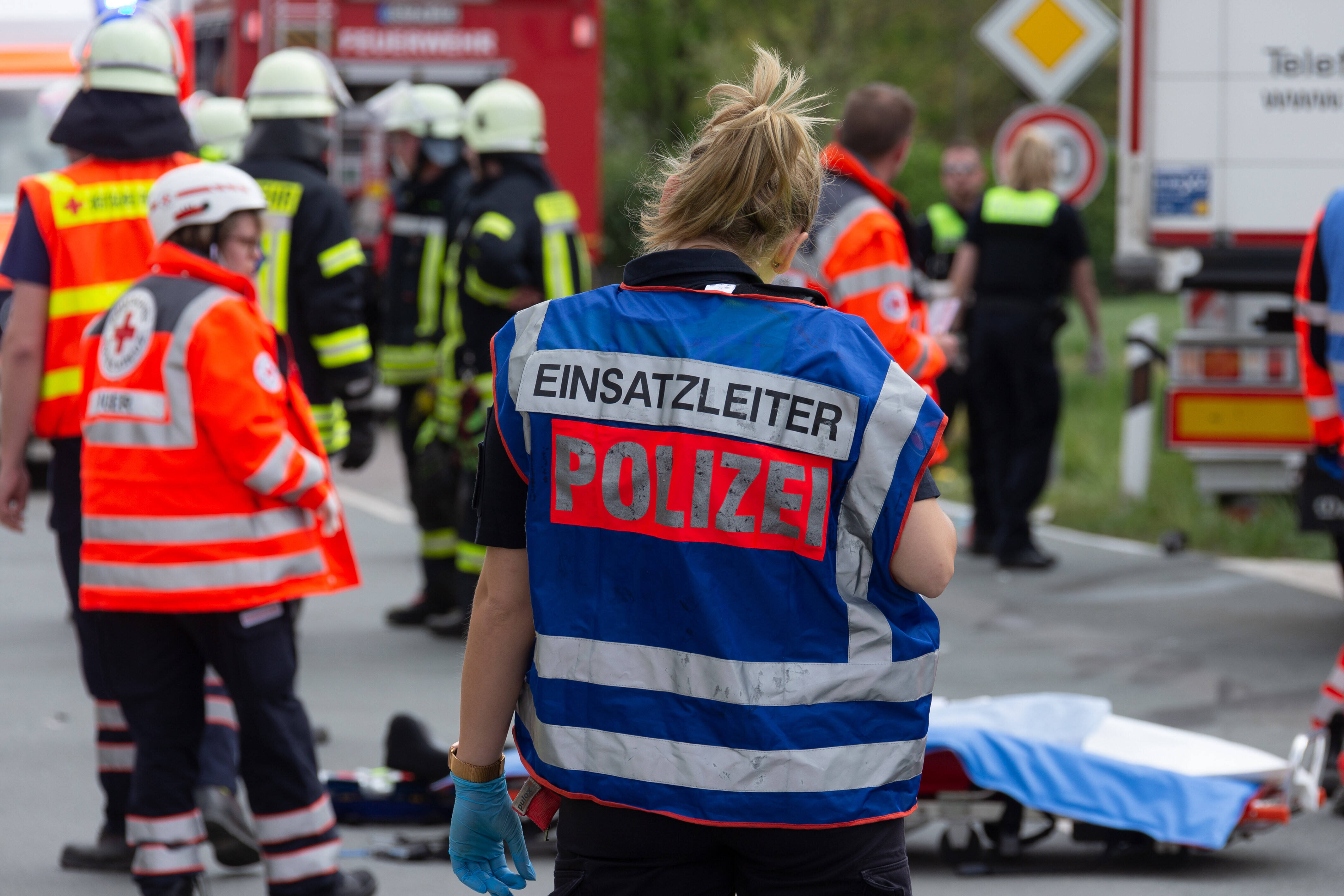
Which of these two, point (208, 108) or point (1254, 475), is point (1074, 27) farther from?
point (208, 108)

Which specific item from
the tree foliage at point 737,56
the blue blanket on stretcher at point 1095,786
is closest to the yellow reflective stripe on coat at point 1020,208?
the blue blanket on stretcher at point 1095,786

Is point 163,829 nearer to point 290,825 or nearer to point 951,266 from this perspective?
point 290,825

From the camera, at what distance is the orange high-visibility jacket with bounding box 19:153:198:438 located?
4.70m

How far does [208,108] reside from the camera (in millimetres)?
8570

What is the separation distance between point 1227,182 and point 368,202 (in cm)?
877

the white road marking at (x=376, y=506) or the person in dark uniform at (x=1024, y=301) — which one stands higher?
the person in dark uniform at (x=1024, y=301)

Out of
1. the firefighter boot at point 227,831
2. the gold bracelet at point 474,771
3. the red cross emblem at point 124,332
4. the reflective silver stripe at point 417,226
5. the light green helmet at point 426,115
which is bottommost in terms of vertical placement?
the firefighter boot at point 227,831

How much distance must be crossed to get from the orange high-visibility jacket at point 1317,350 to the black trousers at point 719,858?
331cm

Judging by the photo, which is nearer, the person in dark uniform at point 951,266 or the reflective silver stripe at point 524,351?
the reflective silver stripe at point 524,351

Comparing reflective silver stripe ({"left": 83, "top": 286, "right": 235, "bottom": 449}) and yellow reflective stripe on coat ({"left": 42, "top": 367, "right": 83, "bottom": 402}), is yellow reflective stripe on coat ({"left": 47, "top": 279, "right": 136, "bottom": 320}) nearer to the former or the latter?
yellow reflective stripe on coat ({"left": 42, "top": 367, "right": 83, "bottom": 402})

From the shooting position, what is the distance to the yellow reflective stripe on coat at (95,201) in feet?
15.4

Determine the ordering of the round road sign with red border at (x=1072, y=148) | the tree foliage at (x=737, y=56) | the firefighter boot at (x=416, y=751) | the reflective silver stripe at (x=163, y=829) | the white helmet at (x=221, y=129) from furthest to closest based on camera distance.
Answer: the tree foliage at (x=737, y=56) → the round road sign with red border at (x=1072, y=148) → the white helmet at (x=221, y=129) → the firefighter boot at (x=416, y=751) → the reflective silver stripe at (x=163, y=829)

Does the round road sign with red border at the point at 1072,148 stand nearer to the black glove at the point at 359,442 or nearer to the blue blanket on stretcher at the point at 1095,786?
the black glove at the point at 359,442

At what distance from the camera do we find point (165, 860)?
4.10 metres
